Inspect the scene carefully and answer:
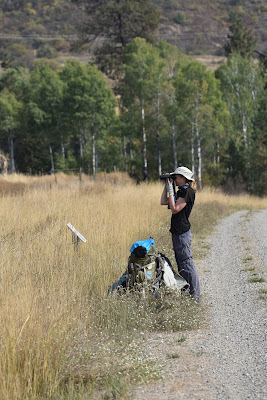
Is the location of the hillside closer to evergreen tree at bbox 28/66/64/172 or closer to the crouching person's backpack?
evergreen tree at bbox 28/66/64/172

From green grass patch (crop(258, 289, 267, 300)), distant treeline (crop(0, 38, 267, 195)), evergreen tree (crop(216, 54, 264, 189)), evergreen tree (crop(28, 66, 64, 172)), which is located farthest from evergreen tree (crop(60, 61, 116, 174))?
green grass patch (crop(258, 289, 267, 300))

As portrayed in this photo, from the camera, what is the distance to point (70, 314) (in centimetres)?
582

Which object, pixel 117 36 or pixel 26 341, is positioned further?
pixel 117 36

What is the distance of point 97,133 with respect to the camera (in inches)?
1992

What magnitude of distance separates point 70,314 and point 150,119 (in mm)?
39073

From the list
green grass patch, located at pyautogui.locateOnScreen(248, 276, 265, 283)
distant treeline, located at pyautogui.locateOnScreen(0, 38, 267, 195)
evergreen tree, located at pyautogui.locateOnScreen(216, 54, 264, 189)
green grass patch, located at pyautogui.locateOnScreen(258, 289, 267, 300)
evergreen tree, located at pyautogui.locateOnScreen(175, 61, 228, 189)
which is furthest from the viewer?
evergreen tree, located at pyautogui.locateOnScreen(216, 54, 264, 189)

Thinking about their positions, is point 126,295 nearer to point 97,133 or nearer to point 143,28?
point 97,133

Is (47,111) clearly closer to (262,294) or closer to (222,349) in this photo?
(262,294)

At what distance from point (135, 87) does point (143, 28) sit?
2853 centimetres

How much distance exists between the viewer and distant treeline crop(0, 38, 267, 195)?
143ft

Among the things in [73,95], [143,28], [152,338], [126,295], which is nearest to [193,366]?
[152,338]

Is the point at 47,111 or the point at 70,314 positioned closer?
the point at 70,314

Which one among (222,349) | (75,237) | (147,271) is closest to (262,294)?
(147,271)

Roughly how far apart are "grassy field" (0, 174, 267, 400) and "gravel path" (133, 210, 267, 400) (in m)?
0.22
